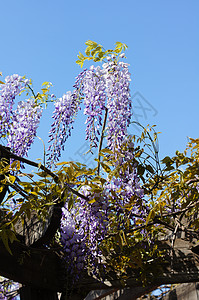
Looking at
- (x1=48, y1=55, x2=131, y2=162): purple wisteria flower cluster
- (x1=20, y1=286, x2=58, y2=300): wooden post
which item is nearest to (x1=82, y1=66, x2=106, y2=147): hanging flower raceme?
(x1=48, y1=55, x2=131, y2=162): purple wisteria flower cluster

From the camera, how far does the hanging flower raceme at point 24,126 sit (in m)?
2.48

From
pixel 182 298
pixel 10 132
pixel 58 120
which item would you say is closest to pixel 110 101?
pixel 58 120

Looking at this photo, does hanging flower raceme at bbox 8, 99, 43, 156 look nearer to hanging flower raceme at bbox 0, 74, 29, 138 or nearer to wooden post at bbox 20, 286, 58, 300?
hanging flower raceme at bbox 0, 74, 29, 138

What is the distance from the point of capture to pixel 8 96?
109 inches

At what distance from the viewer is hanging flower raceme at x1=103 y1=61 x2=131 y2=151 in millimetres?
2322

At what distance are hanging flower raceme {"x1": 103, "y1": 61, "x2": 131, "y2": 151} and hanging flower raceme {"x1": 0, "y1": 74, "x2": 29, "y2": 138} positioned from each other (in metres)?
0.65

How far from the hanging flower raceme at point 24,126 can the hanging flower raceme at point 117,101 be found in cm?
46

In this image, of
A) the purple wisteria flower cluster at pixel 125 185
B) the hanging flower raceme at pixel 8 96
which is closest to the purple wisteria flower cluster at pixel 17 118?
the hanging flower raceme at pixel 8 96

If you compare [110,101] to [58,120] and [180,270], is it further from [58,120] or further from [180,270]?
[180,270]

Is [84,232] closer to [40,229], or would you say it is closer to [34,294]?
[40,229]

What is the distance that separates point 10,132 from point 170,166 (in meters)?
0.95

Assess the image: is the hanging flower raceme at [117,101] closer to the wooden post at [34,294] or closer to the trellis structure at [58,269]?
the trellis structure at [58,269]

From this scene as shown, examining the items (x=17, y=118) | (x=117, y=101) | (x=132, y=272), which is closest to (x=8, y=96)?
(x=17, y=118)

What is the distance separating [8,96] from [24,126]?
1.01ft
